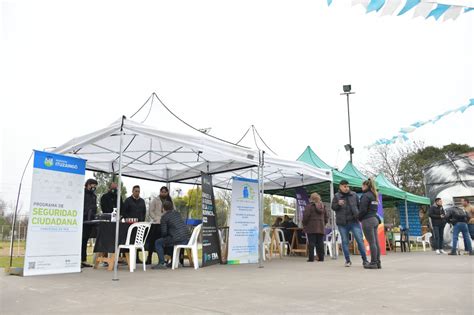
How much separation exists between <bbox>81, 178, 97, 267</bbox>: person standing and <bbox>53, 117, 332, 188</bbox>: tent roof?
740 mm

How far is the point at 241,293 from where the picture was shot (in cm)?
425

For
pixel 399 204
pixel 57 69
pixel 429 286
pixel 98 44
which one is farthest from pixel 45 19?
pixel 399 204

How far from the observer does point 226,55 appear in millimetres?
7246

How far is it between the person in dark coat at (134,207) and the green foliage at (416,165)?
2395 centimetres

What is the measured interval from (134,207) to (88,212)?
92cm

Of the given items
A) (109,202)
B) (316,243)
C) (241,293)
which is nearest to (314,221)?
(316,243)

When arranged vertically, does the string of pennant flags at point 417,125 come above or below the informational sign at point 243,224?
above

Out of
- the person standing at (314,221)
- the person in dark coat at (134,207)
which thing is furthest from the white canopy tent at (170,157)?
the person standing at (314,221)

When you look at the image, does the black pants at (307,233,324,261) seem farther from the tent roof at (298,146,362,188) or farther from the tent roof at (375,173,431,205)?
the tent roof at (375,173,431,205)

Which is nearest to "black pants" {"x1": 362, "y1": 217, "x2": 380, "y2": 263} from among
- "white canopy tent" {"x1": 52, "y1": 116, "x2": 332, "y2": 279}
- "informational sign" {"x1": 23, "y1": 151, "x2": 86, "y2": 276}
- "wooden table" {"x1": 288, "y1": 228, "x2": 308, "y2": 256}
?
"white canopy tent" {"x1": 52, "y1": 116, "x2": 332, "y2": 279}

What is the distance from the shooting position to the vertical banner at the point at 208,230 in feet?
25.1

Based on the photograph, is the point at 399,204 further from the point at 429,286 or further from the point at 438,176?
the point at 429,286

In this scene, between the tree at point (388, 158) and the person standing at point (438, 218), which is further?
the tree at point (388, 158)

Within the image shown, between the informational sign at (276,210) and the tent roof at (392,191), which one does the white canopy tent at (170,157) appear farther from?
the informational sign at (276,210)
